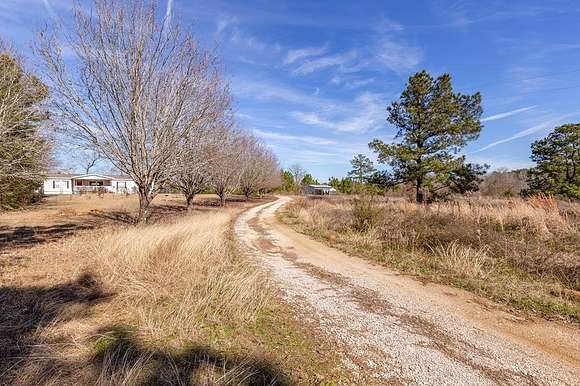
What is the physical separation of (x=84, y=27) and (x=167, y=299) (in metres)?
8.62

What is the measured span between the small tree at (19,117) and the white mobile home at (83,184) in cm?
5315

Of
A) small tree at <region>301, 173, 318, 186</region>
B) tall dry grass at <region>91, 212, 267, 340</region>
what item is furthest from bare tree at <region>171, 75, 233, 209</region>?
small tree at <region>301, 173, 318, 186</region>

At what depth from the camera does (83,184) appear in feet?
Answer: 235

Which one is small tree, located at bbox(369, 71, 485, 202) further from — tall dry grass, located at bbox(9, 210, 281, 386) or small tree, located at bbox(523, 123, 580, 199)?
tall dry grass, located at bbox(9, 210, 281, 386)

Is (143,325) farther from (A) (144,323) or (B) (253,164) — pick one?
(B) (253,164)

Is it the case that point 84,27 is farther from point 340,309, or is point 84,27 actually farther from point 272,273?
point 340,309

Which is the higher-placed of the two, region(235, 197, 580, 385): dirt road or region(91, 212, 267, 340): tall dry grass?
region(91, 212, 267, 340): tall dry grass

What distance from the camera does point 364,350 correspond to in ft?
11.4

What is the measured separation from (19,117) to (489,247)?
47.5 feet

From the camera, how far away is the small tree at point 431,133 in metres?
21.2

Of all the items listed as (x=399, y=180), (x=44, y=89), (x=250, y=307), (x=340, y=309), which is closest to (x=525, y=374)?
(x=340, y=309)

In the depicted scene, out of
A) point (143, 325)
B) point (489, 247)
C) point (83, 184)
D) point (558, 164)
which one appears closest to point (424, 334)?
point (143, 325)

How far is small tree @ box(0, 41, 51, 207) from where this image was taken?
902 centimetres

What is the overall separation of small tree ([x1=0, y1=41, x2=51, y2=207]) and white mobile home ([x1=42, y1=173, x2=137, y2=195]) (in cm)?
5315
